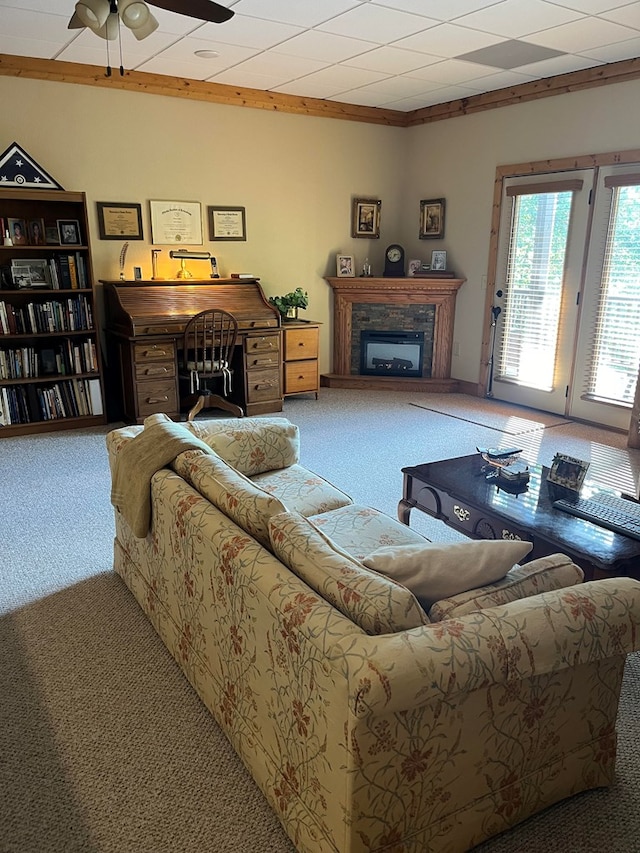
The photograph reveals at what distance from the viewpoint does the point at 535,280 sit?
560cm

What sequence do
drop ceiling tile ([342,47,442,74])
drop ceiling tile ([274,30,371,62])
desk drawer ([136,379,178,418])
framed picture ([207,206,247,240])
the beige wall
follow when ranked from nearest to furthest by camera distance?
drop ceiling tile ([274,30,371,62]) → drop ceiling tile ([342,47,442,74]) → the beige wall → desk drawer ([136,379,178,418]) → framed picture ([207,206,247,240])

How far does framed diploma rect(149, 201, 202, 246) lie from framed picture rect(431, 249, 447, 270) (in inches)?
92.1

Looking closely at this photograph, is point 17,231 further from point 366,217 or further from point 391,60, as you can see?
point 366,217

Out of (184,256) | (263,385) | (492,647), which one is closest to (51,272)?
(184,256)

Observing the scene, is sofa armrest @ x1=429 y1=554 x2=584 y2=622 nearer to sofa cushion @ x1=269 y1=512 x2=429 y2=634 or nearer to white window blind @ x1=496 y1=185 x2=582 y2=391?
sofa cushion @ x1=269 y1=512 x2=429 y2=634

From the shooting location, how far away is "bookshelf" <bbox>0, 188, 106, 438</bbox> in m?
4.74

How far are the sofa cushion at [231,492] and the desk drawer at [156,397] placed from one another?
114 inches

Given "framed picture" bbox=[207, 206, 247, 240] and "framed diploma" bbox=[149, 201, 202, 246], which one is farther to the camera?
"framed picture" bbox=[207, 206, 247, 240]

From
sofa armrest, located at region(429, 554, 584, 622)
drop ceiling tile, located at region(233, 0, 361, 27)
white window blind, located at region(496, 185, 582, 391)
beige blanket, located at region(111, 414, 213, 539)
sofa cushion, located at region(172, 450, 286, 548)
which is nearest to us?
sofa armrest, located at region(429, 554, 584, 622)

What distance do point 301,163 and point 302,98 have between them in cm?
55

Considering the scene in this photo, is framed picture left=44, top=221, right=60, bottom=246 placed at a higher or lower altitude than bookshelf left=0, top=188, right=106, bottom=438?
higher

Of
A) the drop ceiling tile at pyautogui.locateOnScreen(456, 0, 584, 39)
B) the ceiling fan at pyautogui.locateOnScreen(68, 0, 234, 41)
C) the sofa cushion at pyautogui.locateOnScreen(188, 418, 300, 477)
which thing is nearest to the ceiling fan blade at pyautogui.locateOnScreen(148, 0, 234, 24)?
the ceiling fan at pyautogui.locateOnScreen(68, 0, 234, 41)

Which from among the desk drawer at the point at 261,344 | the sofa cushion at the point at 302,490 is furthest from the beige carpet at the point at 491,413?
the sofa cushion at the point at 302,490

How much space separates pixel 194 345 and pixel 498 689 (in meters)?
4.05
